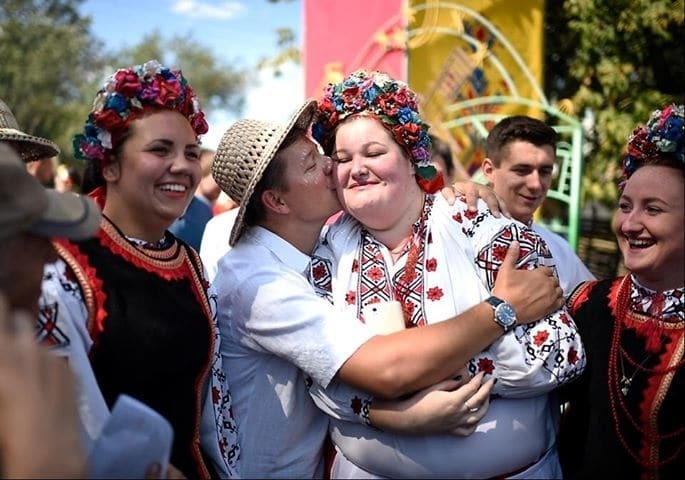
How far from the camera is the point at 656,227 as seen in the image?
2.51 m

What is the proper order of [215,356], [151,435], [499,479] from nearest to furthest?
[151,435] < [499,479] < [215,356]

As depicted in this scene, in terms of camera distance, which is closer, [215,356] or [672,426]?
[672,426]

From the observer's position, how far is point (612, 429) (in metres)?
2.57

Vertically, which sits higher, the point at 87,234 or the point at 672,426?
the point at 87,234

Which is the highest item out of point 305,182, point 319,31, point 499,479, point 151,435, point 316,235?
point 319,31

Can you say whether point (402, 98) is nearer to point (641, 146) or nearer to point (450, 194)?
point (450, 194)

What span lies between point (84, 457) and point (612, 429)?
1.72m

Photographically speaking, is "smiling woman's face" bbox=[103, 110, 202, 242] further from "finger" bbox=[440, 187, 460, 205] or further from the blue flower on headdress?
"finger" bbox=[440, 187, 460, 205]

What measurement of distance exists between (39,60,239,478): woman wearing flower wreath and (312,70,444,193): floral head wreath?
46cm

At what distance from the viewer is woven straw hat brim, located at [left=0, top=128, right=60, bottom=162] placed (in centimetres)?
331

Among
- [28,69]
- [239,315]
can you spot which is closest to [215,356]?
[239,315]

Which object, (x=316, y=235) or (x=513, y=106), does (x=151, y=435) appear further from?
(x=513, y=106)

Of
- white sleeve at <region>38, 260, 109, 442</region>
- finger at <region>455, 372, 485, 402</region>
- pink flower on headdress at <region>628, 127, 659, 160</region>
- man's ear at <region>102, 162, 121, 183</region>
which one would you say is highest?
pink flower on headdress at <region>628, 127, 659, 160</region>

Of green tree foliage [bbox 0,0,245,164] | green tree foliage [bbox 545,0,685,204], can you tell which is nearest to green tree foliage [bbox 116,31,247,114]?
green tree foliage [bbox 0,0,245,164]
